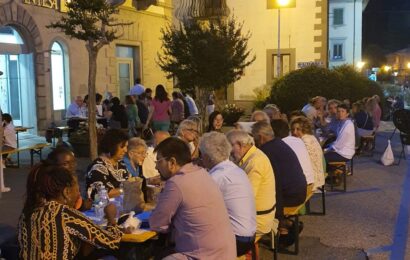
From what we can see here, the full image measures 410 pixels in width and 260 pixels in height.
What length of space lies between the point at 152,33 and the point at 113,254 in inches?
725

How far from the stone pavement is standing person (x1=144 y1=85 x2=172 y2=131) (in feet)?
12.2

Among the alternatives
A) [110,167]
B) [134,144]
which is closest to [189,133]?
[134,144]

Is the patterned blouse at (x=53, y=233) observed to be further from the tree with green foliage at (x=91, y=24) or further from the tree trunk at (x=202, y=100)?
the tree trunk at (x=202, y=100)

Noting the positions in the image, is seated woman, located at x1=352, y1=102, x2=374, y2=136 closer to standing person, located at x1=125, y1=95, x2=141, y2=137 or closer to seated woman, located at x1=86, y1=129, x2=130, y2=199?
standing person, located at x1=125, y1=95, x2=141, y2=137

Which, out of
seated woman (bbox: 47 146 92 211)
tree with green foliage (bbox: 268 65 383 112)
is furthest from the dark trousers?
tree with green foliage (bbox: 268 65 383 112)

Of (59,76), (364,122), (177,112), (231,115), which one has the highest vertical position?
(59,76)

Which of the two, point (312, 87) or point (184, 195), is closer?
point (184, 195)

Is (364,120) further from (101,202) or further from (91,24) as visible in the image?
(101,202)

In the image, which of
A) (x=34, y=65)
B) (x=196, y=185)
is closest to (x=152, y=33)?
(x=34, y=65)

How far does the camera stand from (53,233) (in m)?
3.12

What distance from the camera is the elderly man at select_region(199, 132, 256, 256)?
4090mm

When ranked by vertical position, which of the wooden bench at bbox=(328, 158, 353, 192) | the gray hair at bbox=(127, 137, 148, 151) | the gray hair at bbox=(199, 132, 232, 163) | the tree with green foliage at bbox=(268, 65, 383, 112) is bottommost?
the wooden bench at bbox=(328, 158, 353, 192)

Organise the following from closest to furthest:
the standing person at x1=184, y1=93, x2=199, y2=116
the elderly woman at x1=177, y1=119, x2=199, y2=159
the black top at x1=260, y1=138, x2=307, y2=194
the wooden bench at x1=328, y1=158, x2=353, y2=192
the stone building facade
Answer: the black top at x1=260, y1=138, x2=307, y2=194, the elderly woman at x1=177, y1=119, x2=199, y2=159, the wooden bench at x1=328, y1=158, x2=353, y2=192, the stone building facade, the standing person at x1=184, y1=93, x2=199, y2=116

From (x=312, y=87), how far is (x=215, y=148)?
527 inches
